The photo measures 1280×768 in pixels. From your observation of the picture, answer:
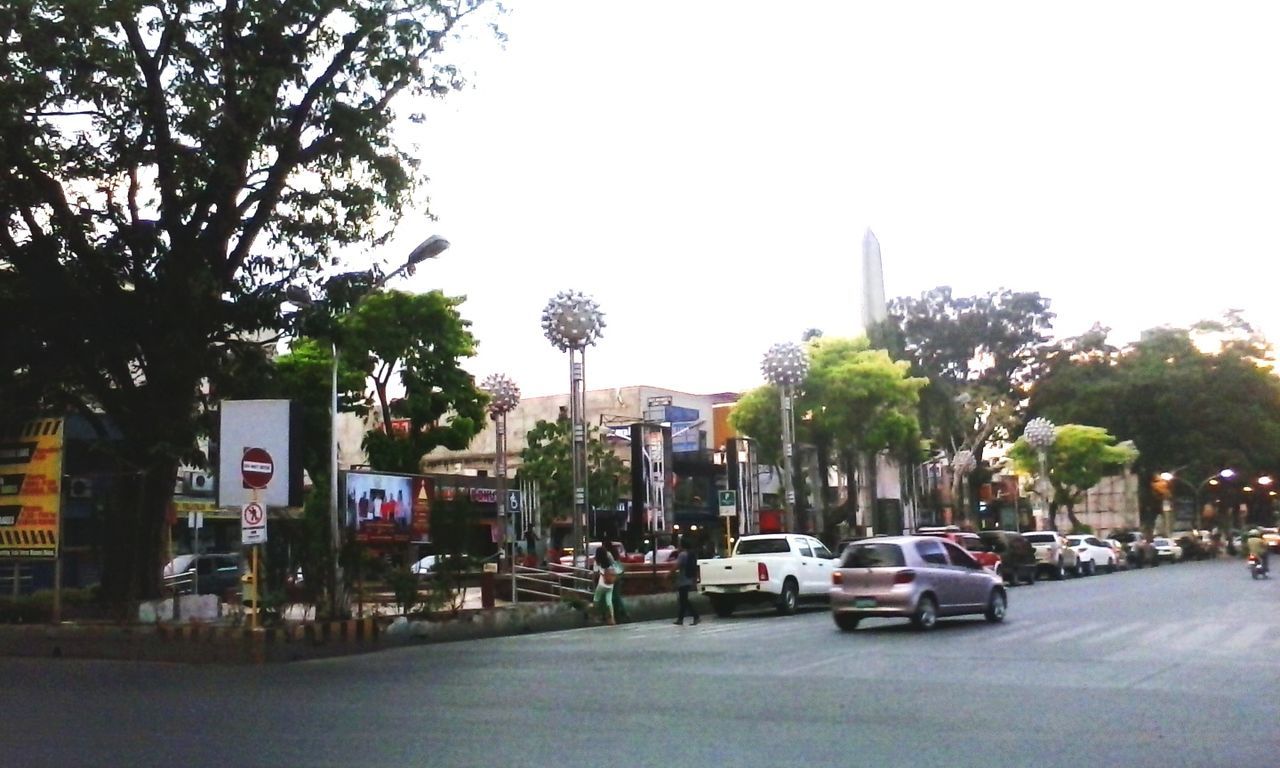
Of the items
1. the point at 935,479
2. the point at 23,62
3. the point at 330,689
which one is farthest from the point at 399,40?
the point at 935,479

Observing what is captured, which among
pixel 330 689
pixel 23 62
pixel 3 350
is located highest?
pixel 23 62

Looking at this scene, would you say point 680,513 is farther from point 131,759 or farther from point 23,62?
point 131,759

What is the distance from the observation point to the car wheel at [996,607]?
2303 centimetres

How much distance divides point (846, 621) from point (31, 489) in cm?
1442

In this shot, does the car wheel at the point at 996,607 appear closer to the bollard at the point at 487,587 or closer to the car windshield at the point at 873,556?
the car windshield at the point at 873,556

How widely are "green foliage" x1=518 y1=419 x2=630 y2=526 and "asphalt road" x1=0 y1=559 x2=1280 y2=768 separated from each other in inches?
1290

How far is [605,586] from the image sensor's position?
27.1m

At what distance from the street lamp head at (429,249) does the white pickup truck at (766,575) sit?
424 inches

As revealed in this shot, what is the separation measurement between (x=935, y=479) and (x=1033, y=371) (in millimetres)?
15584

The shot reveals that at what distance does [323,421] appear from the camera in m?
42.1

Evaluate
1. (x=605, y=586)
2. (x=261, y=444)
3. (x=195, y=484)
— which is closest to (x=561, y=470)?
(x=195, y=484)

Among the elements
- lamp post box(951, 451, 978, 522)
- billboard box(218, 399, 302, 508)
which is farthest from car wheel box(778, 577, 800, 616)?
lamp post box(951, 451, 978, 522)

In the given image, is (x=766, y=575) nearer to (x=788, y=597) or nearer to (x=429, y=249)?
(x=788, y=597)

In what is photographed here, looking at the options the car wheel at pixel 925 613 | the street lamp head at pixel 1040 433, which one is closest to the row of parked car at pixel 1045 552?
the street lamp head at pixel 1040 433
